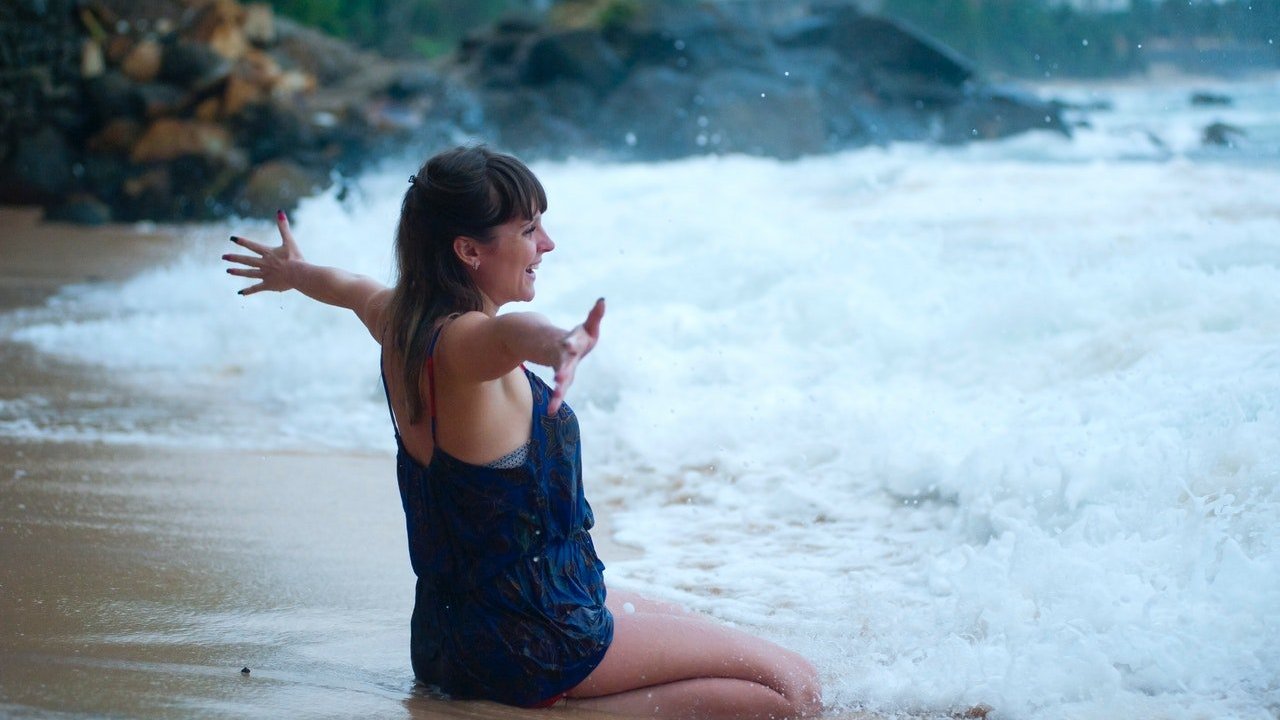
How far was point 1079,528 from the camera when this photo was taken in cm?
395

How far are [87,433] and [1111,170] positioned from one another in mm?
11994

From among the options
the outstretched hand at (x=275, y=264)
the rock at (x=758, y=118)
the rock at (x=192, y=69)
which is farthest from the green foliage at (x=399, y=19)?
the outstretched hand at (x=275, y=264)

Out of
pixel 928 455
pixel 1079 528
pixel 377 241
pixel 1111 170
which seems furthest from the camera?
pixel 1111 170

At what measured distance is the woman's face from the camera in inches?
98.3

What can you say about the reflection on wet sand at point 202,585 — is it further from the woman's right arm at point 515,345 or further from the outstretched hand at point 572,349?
the outstretched hand at point 572,349

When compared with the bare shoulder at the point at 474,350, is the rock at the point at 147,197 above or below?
below

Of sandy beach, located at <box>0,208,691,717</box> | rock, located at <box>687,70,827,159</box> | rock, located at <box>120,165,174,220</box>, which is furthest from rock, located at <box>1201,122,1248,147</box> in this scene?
rock, located at <box>120,165,174,220</box>

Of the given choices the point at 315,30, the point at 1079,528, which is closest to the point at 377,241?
the point at 1079,528

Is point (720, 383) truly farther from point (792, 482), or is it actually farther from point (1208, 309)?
point (1208, 309)

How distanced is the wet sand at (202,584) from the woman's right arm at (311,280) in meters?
0.83

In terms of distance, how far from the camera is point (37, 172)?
53.9 ft

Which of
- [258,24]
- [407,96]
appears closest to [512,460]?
[407,96]

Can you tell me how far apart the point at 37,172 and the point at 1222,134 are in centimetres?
1496

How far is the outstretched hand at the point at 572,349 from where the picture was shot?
6.55 feet
